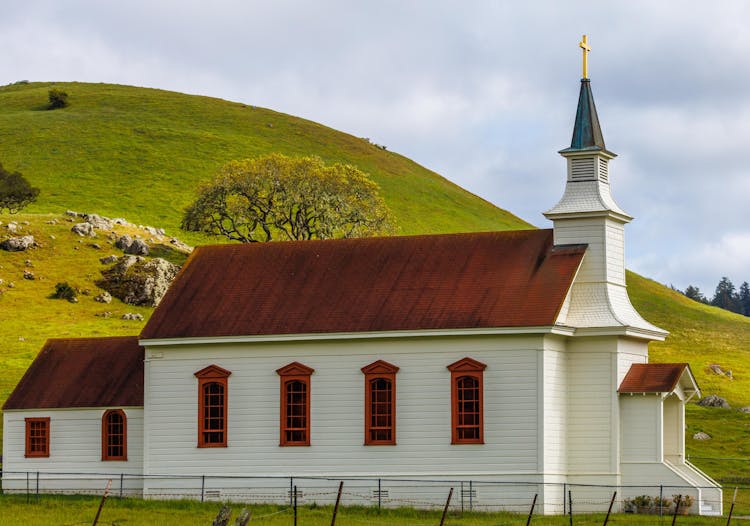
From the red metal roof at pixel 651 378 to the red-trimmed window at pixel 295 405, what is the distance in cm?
1040

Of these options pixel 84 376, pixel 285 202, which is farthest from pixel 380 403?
pixel 285 202

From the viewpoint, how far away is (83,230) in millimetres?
98688

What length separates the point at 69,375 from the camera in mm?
52594

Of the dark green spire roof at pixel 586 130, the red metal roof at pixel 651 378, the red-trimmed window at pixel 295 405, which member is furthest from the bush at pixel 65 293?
the red metal roof at pixel 651 378

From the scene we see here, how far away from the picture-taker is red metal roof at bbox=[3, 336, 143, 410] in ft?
168

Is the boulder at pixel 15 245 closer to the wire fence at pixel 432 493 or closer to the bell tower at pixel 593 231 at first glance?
the wire fence at pixel 432 493

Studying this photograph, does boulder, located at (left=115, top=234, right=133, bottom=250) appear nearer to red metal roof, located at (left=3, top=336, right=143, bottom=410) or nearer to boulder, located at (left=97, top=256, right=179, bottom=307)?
boulder, located at (left=97, top=256, right=179, bottom=307)

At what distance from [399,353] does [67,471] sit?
13.8 metres

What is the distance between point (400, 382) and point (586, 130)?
1121cm

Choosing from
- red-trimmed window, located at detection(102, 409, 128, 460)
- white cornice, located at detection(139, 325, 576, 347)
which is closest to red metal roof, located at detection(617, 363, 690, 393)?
white cornice, located at detection(139, 325, 576, 347)

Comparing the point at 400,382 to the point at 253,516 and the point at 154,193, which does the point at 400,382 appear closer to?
the point at 253,516

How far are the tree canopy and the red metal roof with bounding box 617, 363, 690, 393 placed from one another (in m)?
50.7

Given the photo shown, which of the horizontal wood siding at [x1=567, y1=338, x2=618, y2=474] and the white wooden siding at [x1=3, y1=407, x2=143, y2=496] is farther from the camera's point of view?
the white wooden siding at [x1=3, y1=407, x2=143, y2=496]

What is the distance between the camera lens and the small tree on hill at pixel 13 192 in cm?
10625
